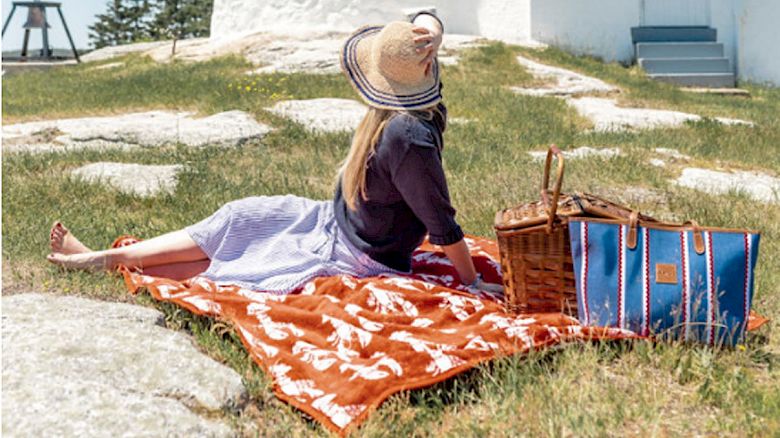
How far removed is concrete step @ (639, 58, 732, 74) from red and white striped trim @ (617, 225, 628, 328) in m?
12.7

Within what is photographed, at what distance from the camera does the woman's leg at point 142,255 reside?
3.84 metres

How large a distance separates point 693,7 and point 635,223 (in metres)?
14.3

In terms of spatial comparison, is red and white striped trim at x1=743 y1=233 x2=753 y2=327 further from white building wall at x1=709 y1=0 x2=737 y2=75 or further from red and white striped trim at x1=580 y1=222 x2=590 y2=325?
white building wall at x1=709 y1=0 x2=737 y2=75

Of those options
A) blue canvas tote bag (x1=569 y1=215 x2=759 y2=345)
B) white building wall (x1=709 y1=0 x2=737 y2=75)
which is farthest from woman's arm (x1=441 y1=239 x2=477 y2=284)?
white building wall (x1=709 y1=0 x2=737 y2=75)

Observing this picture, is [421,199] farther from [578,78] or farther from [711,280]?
[578,78]

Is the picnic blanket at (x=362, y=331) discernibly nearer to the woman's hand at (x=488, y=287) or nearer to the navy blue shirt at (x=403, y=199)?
the woman's hand at (x=488, y=287)

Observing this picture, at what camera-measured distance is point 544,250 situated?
322 cm

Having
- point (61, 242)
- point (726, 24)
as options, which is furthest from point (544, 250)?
point (726, 24)

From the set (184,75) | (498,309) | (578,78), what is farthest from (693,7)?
(498,309)

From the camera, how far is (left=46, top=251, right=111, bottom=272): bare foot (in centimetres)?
385

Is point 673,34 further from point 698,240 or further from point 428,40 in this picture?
point 698,240

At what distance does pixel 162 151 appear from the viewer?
24.3 ft

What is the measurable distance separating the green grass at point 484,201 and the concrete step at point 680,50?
216 centimetres

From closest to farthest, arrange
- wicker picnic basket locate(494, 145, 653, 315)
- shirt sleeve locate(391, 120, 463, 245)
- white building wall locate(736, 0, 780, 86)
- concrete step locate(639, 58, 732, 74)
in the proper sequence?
1. wicker picnic basket locate(494, 145, 653, 315)
2. shirt sleeve locate(391, 120, 463, 245)
3. concrete step locate(639, 58, 732, 74)
4. white building wall locate(736, 0, 780, 86)
